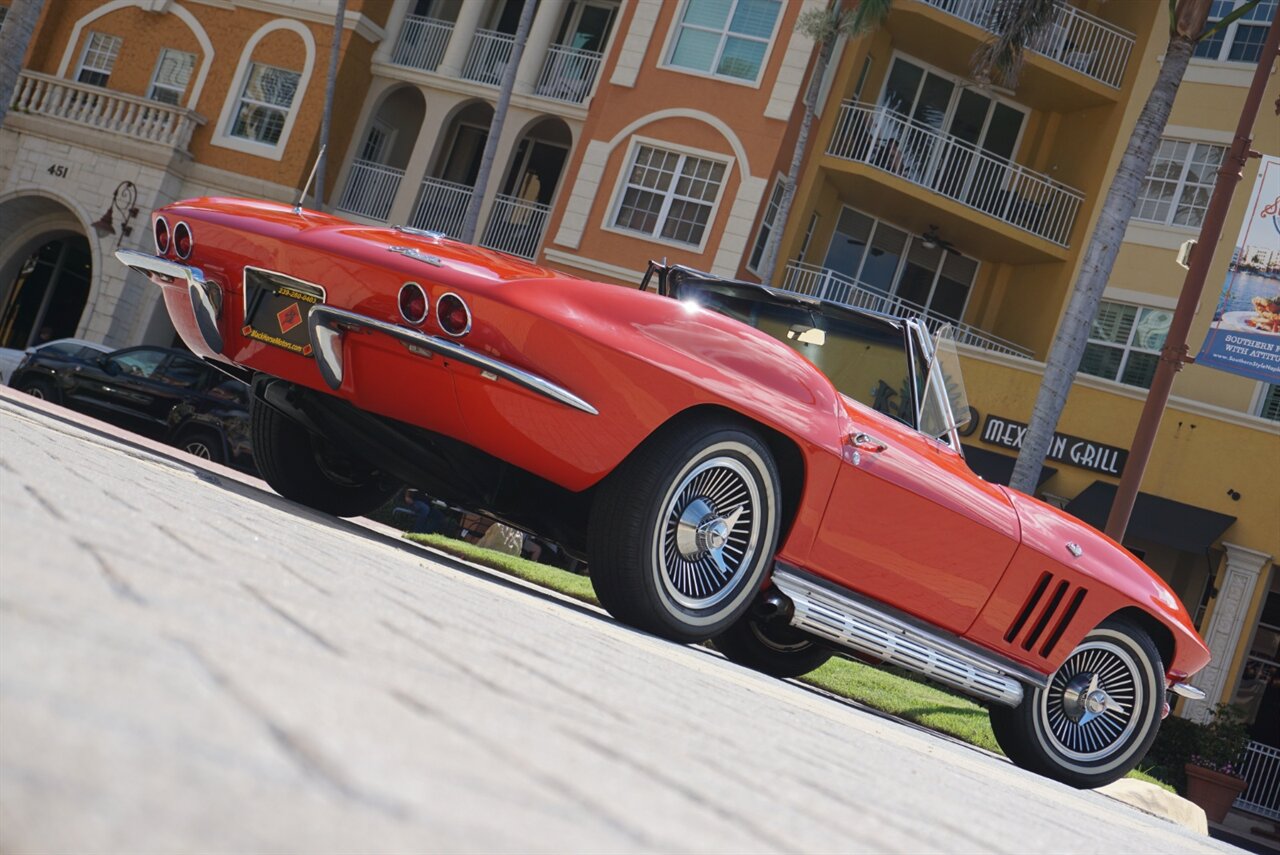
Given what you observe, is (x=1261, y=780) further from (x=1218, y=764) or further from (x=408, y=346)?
(x=408, y=346)

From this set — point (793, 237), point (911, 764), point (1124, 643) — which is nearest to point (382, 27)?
point (793, 237)

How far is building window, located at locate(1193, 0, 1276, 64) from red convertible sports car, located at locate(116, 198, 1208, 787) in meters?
21.9

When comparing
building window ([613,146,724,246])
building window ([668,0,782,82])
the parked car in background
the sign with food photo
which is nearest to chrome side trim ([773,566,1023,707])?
the sign with food photo

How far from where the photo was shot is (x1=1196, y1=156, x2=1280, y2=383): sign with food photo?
41.5 ft

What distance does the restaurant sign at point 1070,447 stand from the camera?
72.8ft

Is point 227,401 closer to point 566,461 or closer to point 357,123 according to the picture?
point 566,461

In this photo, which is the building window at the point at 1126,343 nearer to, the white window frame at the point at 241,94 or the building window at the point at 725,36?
the building window at the point at 725,36

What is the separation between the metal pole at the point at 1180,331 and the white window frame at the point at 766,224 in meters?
11.7

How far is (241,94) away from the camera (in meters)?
28.5

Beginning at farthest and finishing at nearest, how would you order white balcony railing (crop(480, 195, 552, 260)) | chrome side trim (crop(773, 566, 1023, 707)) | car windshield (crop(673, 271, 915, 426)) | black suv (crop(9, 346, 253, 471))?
white balcony railing (crop(480, 195, 552, 260)) < black suv (crop(9, 346, 253, 471)) < car windshield (crop(673, 271, 915, 426)) < chrome side trim (crop(773, 566, 1023, 707))

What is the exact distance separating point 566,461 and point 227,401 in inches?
397

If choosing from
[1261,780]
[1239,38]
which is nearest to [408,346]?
[1261,780]

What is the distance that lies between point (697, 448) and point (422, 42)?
87.0 feet

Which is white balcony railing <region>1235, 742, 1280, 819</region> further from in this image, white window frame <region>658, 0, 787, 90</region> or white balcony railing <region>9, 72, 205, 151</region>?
white balcony railing <region>9, 72, 205, 151</region>
